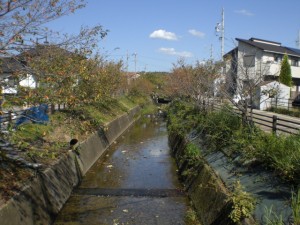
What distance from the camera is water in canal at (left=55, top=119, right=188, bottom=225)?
1028cm

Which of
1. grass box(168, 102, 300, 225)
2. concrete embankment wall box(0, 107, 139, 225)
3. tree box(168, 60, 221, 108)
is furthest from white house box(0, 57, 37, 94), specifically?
tree box(168, 60, 221, 108)

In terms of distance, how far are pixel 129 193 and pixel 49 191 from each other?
3.00 metres

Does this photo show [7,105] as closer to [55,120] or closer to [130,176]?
[130,176]

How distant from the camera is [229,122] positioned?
45.8ft

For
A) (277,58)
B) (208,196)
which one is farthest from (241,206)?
(277,58)

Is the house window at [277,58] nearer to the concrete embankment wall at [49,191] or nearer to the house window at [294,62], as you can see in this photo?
the house window at [294,62]

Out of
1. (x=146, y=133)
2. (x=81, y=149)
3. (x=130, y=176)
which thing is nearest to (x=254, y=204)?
(x=130, y=176)

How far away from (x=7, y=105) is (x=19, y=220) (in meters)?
2.71

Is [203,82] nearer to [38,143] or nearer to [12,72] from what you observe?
[38,143]

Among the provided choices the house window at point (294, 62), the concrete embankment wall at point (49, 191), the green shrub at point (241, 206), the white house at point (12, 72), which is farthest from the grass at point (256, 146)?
the house window at point (294, 62)

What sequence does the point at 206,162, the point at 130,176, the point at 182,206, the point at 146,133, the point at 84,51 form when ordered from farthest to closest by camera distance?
the point at 146,133 < the point at 130,176 < the point at 206,162 < the point at 182,206 < the point at 84,51

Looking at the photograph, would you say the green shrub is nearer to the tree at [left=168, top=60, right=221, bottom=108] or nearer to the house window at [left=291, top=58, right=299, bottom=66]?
the tree at [left=168, top=60, right=221, bottom=108]

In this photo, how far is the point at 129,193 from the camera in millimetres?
12508

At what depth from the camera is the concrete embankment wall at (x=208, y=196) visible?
321 inches
